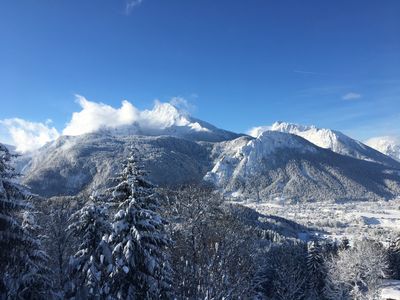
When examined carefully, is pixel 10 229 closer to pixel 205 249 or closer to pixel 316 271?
pixel 205 249

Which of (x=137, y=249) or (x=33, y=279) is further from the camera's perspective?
(x=33, y=279)

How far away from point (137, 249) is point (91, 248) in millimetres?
3955

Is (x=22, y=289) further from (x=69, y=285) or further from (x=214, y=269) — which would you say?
(x=214, y=269)

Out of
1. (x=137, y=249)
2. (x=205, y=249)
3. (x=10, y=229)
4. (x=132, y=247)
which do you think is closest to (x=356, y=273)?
(x=205, y=249)

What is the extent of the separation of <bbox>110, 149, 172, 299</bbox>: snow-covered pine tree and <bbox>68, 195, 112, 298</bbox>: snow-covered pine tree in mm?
1531

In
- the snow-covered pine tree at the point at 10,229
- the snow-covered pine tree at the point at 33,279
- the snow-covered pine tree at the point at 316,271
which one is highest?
the snow-covered pine tree at the point at 10,229

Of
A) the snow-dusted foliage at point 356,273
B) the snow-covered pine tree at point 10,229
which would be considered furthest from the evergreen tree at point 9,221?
the snow-dusted foliage at point 356,273

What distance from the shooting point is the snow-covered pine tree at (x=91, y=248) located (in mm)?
21531

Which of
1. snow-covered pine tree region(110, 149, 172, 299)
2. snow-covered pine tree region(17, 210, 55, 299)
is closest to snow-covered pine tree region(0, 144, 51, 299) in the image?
snow-covered pine tree region(17, 210, 55, 299)

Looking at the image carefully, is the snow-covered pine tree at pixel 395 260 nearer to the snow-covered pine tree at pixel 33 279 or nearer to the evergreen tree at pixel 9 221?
the snow-covered pine tree at pixel 33 279

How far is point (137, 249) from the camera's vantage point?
20469 mm

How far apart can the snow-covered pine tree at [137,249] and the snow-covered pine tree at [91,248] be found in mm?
1531

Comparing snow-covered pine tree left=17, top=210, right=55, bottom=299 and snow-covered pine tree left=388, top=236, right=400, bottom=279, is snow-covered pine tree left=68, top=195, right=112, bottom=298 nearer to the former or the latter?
snow-covered pine tree left=17, top=210, right=55, bottom=299

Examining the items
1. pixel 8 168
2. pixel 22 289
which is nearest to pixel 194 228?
pixel 22 289
